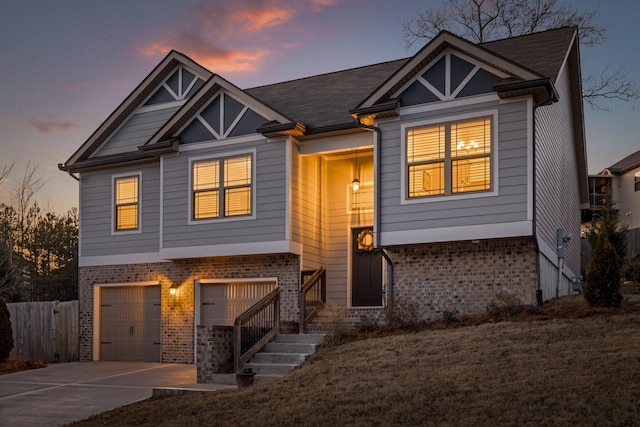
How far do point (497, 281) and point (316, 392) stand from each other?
5881 millimetres

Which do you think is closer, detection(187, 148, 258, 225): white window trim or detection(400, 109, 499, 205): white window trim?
detection(400, 109, 499, 205): white window trim

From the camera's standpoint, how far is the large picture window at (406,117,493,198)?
1548cm

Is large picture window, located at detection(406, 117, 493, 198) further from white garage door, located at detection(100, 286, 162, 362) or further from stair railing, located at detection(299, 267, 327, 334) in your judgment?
white garage door, located at detection(100, 286, 162, 362)

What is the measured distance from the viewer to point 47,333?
21781mm

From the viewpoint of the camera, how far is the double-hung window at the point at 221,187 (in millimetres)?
18578

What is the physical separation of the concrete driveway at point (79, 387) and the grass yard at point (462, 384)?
114 cm

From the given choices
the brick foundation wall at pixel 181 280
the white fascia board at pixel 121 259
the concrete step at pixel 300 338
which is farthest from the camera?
the white fascia board at pixel 121 259

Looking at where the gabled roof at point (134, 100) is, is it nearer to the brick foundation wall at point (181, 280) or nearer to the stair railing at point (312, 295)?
the brick foundation wall at point (181, 280)

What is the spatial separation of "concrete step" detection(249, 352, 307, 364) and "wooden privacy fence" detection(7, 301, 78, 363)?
862 cm

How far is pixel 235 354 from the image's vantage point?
49.1 ft

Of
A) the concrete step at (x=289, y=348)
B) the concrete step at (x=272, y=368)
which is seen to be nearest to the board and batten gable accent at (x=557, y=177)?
the concrete step at (x=289, y=348)

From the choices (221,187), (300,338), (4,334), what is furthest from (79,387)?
(221,187)

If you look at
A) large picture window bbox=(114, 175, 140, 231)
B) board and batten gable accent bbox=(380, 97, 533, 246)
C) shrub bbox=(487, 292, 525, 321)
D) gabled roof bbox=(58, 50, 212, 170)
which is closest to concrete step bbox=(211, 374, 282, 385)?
board and batten gable accent bbox=(380, 97, 533, 246)

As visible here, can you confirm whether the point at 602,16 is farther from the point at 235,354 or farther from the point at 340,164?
the point at 235,354
